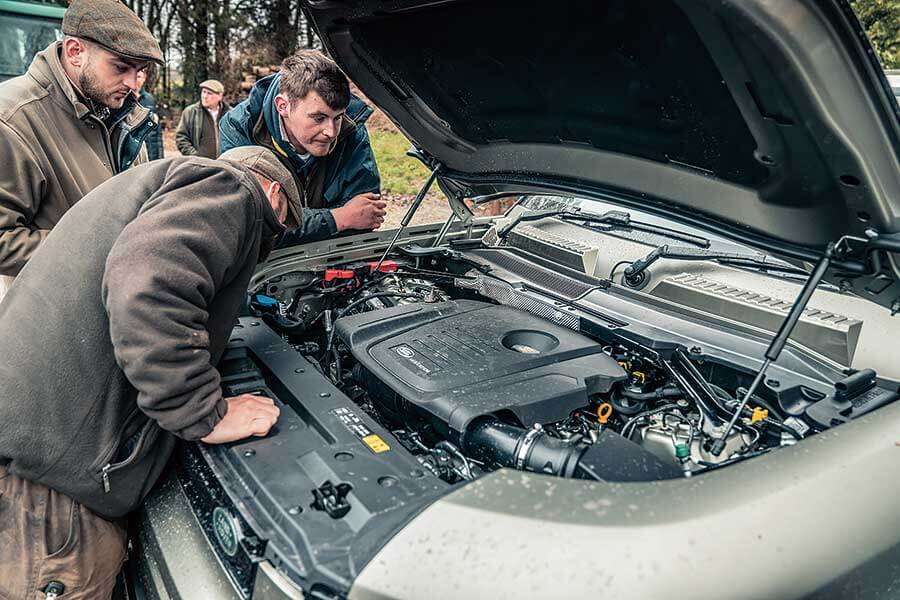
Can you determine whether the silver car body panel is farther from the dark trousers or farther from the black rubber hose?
the dark trousers

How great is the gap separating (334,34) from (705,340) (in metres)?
1.58

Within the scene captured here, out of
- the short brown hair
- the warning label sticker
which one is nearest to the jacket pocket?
the warning label sticker

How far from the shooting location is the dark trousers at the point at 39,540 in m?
1.64

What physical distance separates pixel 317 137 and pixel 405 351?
139cm

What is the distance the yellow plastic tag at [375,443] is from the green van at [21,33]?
7215 millimetres

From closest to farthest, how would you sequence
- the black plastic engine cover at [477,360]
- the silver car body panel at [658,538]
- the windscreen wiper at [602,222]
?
the silver car body panel at [658,538], the black plastic engine cover at [477,360], the windscreen wiper at [602,222]

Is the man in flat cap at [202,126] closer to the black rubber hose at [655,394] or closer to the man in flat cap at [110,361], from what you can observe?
the man in flat cap at [110,361]

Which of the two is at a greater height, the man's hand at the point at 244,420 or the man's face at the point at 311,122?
the man's face at the point at 311,122

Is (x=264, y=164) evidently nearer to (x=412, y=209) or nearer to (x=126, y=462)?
(x=126, y=462)

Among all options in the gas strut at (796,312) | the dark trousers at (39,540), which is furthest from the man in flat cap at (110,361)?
the gas strut at (796,312)

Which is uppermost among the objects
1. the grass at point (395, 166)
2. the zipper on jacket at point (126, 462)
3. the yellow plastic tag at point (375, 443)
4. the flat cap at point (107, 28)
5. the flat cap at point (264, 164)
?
the flat cap at point (107, 28)

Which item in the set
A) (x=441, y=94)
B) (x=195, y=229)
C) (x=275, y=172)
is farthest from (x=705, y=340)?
(x=195, y=229)

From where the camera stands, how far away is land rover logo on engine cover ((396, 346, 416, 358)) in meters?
1.94

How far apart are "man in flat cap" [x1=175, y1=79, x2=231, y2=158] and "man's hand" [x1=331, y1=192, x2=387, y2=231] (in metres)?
4.92
